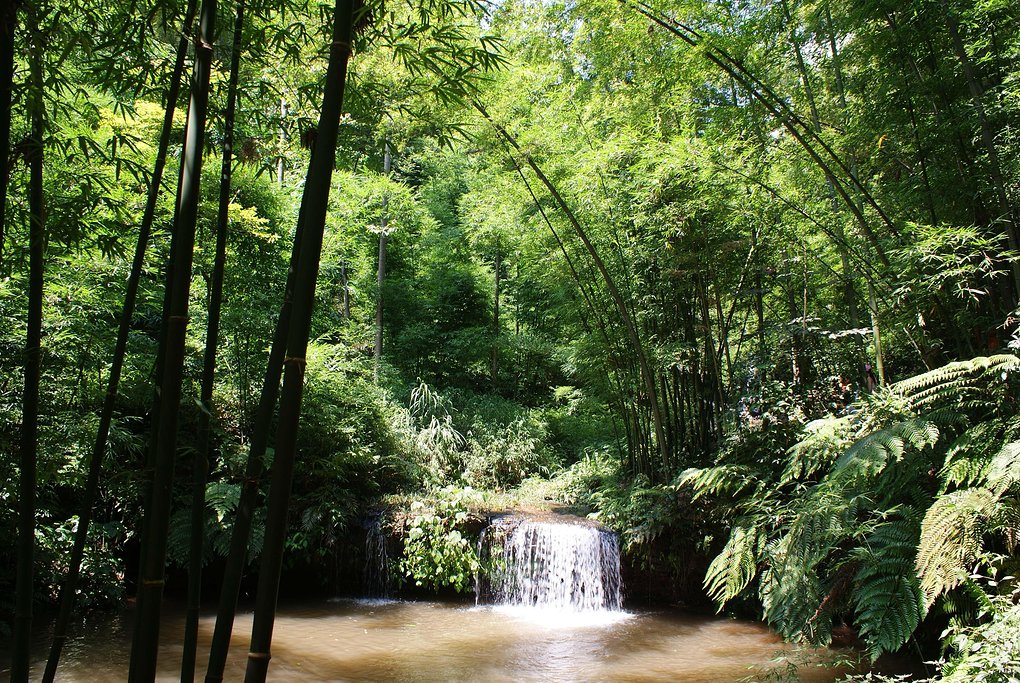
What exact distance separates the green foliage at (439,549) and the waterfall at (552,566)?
0.17 m

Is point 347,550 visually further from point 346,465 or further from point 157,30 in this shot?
point 157,30

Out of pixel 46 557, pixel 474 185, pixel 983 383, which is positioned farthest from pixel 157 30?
pixel 474 185

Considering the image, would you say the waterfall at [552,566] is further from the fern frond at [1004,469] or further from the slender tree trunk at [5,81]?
the slender tree trunk at [5,81]

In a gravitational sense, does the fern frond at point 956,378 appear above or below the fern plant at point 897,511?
above

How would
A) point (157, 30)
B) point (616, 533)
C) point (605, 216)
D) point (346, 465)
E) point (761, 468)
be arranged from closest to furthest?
point (157, 30), point (761, 468), point (616, 533), point (605, 216), point (346, 465)

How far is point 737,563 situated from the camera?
383cm

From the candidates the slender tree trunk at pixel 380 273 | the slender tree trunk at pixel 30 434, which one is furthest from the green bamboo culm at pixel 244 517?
the slender tree trunk at pixel 380 273

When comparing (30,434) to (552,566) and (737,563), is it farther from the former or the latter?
(552,566)

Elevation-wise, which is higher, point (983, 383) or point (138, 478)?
point (983, 383)

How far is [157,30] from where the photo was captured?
2.21 meters

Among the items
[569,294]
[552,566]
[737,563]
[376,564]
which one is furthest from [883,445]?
[376,564]

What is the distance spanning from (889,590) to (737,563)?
89 centimetres

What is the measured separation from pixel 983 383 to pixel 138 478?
3.73 meters

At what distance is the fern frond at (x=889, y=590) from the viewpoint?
294 cm
